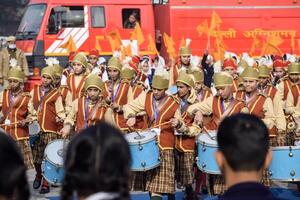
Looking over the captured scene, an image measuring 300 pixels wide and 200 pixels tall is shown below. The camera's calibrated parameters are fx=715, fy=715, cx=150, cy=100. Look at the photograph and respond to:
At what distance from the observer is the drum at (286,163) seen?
707 cm

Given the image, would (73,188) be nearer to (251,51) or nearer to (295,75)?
(295,75)

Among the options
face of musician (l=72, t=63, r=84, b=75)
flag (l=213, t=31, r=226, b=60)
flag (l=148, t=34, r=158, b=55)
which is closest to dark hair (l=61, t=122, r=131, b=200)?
face of musician (l=72, t=63, r=84, b=75)

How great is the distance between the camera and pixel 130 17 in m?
16.3

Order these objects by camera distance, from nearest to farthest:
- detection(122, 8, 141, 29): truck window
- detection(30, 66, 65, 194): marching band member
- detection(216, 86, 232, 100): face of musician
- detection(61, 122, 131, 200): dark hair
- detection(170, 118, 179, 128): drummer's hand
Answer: detection(61, 122, 131, 200): dark hair
detection(170, 118, 179, 128): drummer's hand
detection(216, 86, 232, 100): face of musician
detection(30, 66, 65, 194): marching band member
detection(122, 8, 141, 29): truck window

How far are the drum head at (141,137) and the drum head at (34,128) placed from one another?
195cm

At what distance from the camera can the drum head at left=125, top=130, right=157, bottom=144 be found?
7.11 metres

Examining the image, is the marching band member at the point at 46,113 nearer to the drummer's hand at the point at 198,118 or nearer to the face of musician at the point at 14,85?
the face of musician at the point at 14,85

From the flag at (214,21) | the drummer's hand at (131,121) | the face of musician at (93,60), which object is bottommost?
the drummer's hand at (131,121)

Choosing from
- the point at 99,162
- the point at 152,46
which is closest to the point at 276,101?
the point at 99,162

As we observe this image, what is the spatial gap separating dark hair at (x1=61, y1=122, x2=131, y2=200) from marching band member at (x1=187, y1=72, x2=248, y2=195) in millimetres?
5107

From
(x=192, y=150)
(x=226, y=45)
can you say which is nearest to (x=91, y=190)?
(x=192, y=150)

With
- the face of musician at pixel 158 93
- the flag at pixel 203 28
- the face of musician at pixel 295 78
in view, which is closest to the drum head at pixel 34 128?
the face of musician at pixel 158 93

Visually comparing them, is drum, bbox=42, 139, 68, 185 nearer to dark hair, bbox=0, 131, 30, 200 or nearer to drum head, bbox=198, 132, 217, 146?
drum head, bbox=198, 132, 217, 146

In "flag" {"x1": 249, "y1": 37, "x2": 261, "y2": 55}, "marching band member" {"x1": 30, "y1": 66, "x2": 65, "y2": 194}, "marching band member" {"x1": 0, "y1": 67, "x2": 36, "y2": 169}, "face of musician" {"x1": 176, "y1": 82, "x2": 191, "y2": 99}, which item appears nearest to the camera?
"face of musician" {"x1": 176, "y1": 82, "x2": 191, "y2": 99}
